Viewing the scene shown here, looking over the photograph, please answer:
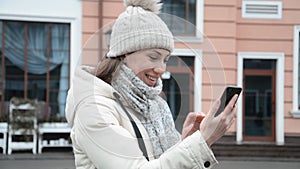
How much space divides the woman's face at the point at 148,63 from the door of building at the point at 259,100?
13820 mm

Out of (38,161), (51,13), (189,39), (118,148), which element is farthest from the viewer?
(51,13)

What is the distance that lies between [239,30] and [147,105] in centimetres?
1362

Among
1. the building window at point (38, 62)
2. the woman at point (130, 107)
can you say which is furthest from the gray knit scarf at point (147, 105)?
the building window at point (38, 62)

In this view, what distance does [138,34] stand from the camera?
5.63ft

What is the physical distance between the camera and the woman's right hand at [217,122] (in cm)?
148

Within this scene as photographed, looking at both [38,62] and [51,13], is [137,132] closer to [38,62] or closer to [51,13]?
[51,13]

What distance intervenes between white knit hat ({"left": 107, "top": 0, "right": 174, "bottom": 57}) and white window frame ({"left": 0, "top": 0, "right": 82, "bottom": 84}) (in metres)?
12.4

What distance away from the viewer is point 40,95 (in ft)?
47.2

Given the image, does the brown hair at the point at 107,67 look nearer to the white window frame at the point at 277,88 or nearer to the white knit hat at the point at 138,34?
the white knit hat at the point at 138,34

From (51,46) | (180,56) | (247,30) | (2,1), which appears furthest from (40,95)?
(180,56)

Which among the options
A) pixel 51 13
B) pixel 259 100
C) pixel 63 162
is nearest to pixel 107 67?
pixel 63 162

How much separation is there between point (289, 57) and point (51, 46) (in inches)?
256

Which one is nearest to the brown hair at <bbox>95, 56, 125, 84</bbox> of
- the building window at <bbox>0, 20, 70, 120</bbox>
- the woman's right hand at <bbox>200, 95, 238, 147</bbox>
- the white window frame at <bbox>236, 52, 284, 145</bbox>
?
the woman's right hand at <bbox>200, 95, 238, 147</bbox>

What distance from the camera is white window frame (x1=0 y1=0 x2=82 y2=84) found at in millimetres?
13977
